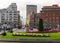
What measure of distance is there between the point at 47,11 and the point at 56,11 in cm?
631

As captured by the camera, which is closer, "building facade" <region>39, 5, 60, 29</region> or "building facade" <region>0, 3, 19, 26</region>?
"building facade" <region>39, 5, 60, 29</region>

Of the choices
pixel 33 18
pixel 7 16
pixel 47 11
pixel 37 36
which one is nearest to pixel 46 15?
pixel 47 11

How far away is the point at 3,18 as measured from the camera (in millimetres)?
190625

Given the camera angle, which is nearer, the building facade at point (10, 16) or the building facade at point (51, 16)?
the building facade at point (51, 16)

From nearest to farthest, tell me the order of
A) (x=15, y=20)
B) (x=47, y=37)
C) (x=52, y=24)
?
(x=47, y=37)
(x=52, y=24)
(x=15, y=20)

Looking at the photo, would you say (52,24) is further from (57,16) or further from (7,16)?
(7,16)

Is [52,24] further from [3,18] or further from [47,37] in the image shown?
[47,37]

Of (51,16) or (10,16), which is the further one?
(10,16)

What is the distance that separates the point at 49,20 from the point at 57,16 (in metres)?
5.97

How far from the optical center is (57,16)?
14350cm

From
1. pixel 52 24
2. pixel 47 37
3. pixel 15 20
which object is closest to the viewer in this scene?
pixel 47 37

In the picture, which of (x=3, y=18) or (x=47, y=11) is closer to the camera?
(x=47, y=11)

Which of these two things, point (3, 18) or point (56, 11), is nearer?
point (56, 11)

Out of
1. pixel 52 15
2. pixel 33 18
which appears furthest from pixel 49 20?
pixel 33 18
